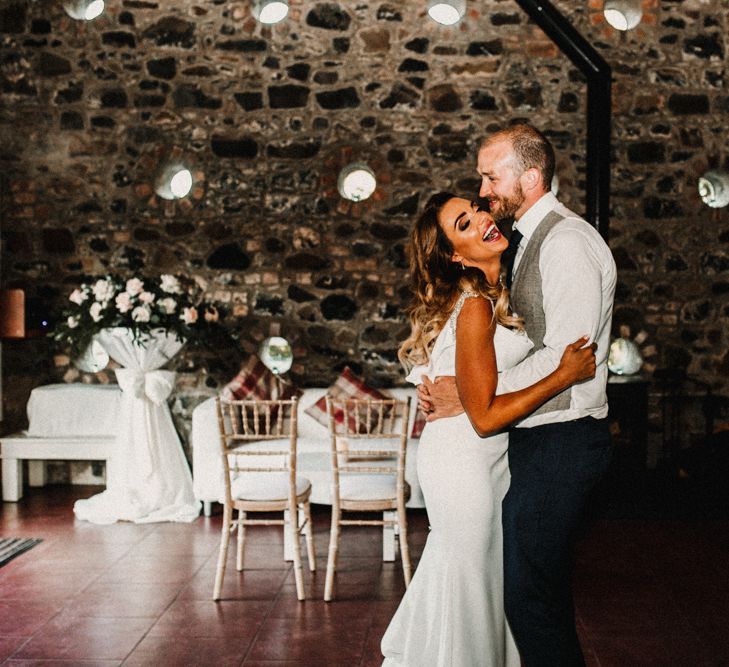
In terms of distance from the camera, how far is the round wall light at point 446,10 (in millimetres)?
6480

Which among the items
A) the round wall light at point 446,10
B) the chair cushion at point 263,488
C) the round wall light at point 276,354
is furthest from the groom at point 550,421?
the round wall light at point 276,354

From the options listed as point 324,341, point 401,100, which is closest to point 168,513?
point 324,341

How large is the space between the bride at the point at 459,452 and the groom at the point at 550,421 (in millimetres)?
112

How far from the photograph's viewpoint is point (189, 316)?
5930 mm

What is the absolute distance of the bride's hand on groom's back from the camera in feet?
7.52

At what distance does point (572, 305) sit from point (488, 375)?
30 centimetres

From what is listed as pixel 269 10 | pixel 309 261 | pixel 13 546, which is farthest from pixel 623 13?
pixel 13 546

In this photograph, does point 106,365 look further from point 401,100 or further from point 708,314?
point 708,314

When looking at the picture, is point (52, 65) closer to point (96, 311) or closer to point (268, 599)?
point (96, 311)

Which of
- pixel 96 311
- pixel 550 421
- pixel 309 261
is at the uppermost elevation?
pixel 309 261

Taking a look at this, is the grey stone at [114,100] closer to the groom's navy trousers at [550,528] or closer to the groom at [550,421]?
the groom at [550,421]

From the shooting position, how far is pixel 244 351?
23.1ft

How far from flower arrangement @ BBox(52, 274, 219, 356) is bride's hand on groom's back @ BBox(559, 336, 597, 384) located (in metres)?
4.00

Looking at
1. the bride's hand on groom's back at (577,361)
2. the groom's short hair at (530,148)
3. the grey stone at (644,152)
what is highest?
the grey stone at (644,152)
